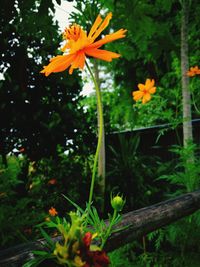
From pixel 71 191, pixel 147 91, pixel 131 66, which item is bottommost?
pixel 71 191

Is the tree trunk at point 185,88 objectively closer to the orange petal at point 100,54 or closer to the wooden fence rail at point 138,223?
the wooden fence rail at point 138,223

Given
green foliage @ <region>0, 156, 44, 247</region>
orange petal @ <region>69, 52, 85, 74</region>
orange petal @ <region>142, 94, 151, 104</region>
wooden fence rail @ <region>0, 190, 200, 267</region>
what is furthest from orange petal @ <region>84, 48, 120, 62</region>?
orange petal @ <region>142, 94, 151, 104</region>

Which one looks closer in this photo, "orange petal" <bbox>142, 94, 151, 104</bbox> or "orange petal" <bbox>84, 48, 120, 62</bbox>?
"orange petal" <bbox>84, 48, 120, 62</bbox>

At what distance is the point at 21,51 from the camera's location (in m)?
3.12

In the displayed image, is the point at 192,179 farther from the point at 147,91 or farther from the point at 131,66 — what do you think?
the point at 131,66

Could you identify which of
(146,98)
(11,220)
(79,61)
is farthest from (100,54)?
(146,98)

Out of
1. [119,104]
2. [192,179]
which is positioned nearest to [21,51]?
[192,179]

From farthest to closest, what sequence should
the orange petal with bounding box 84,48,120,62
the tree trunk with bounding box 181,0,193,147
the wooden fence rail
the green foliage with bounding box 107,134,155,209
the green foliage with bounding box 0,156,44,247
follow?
the green foliage with bounding box 107,134,155,209, the tree trunk with bounding box 181,0,193,147, the green foliage with bounding box 0,156,44,247, the wooden fence rail, the orange petal with bounding box 84,48,120,62

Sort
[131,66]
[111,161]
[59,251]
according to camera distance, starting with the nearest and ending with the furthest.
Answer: [59,251]
[111,161]
[131,66]

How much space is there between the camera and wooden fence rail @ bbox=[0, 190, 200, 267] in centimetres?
80

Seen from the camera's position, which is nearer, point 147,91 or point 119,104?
point 147,91

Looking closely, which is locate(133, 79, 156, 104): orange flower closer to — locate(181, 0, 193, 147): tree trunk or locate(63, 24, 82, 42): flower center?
locate(181, 0, 193, 147): tree trunk

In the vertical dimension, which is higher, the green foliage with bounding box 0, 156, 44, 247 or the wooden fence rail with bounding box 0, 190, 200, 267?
the wooden fence rail with bounding box 0, 190, 200, 267

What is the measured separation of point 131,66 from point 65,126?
4055mm
